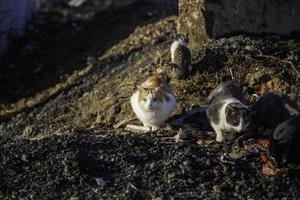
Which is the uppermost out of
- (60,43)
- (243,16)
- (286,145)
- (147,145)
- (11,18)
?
(243,16)

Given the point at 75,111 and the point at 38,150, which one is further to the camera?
the point at 75,111

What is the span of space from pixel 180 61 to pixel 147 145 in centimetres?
158

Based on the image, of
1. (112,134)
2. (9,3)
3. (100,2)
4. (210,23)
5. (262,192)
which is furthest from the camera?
(100,2)

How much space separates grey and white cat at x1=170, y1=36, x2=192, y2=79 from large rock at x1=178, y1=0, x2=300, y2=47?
0.70 metres

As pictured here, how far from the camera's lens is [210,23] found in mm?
8891

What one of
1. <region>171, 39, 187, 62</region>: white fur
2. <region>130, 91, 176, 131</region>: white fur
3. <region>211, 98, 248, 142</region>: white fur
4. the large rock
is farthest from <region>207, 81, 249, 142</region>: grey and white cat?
the large rock

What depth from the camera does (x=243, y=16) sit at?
8.90 m

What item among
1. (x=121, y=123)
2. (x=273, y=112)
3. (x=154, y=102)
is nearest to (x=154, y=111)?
(x=154, y=102)

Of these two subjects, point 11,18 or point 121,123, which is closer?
point 121,123

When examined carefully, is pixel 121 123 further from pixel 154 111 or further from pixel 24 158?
pixel 24 158

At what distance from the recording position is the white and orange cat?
703 cm

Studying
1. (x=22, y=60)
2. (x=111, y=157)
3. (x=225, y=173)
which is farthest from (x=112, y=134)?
(x=22, y=60)

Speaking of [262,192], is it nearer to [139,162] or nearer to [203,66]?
[139,162]

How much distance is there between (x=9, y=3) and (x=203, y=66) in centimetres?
533
